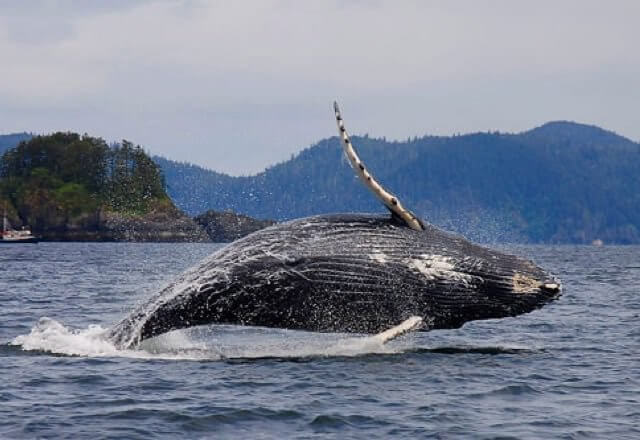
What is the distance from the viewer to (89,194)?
6048 inches

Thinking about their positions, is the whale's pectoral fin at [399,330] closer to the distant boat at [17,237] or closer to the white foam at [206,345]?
the white foam at [206,345]

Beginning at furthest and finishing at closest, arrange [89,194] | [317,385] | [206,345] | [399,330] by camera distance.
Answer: [89,194], [206,345], [399,330], [317,385]

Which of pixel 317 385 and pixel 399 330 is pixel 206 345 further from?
pixel 317 385

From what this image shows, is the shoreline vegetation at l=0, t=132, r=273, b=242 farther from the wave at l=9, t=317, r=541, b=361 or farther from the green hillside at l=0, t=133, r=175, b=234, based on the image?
the wave at l=9, t=317, r=541, b=361

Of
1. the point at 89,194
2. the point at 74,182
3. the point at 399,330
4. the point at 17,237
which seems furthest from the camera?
the point at 74,182

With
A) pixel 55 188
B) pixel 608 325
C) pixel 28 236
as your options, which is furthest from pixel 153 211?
pixel 608 325

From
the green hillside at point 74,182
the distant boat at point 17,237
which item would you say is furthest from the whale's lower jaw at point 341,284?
the green hillside at point 74,182

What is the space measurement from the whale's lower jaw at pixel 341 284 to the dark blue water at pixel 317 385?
54cm

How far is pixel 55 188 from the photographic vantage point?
505 feet

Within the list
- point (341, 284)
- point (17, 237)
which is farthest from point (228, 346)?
point (17, 237)

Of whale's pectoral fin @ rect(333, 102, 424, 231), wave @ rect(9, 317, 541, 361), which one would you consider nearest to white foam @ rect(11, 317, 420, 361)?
wave @ rect(9, 317, 541, 361)

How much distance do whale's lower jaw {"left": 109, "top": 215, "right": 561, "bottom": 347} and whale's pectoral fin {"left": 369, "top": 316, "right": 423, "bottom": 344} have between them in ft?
1.24

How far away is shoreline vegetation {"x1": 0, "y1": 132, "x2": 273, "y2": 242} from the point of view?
151000 mm

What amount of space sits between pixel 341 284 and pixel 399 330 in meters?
1.00
